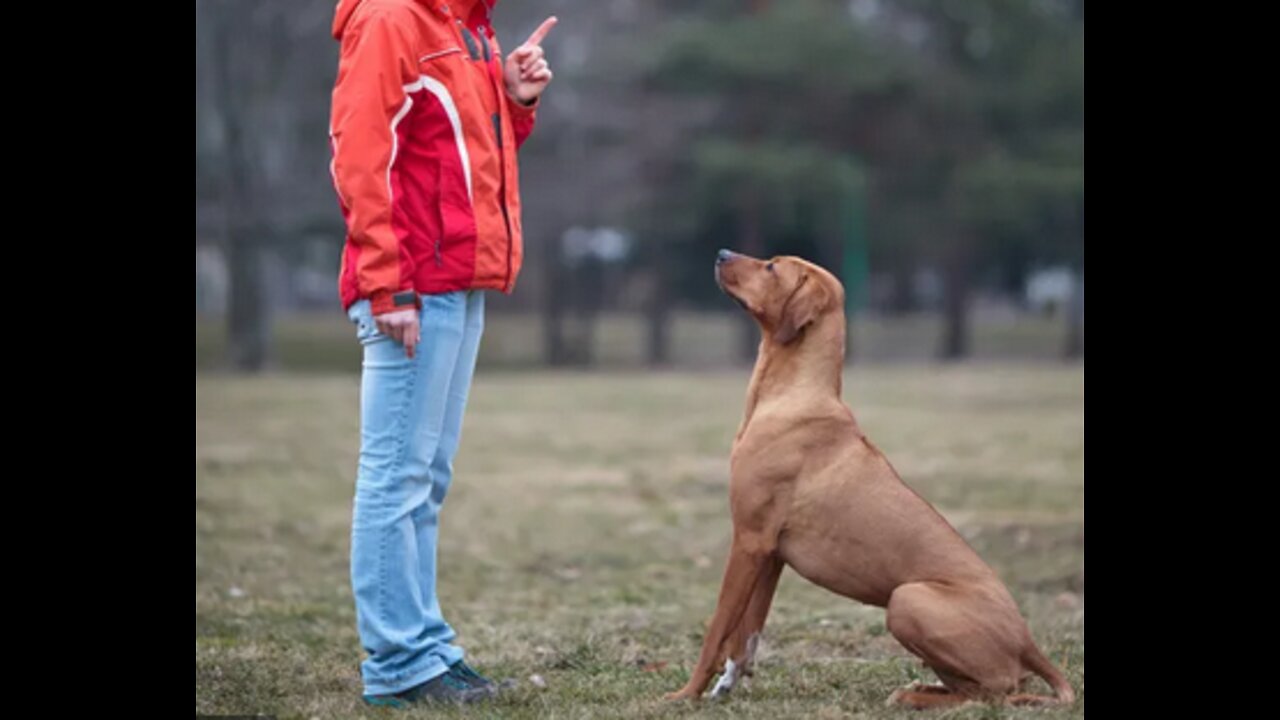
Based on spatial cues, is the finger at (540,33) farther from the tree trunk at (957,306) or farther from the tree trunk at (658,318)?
the tree trunk at (957,306)

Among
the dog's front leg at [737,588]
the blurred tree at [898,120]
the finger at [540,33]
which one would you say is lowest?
the dog's front leg at [737,588]

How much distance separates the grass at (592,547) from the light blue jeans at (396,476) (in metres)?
0.19

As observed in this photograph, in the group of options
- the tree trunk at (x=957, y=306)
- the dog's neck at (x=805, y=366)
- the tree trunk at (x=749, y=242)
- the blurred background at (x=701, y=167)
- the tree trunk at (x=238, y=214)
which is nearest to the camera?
the dog's neck at (x=805, y=366)

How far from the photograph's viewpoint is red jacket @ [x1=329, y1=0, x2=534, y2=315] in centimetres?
380

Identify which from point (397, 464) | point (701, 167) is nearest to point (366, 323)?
point (397, 464)

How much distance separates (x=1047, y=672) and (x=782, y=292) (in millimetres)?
1301

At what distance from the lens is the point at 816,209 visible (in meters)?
23.6

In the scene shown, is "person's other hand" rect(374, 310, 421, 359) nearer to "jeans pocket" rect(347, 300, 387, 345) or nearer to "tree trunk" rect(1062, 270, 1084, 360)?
"jeans pocket" rect(347, 300, 387, 345)

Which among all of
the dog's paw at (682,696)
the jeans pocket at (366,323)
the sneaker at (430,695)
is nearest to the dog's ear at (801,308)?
the dog's paw at (682,696)

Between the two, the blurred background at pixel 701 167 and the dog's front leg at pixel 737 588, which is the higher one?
the blurred background at pixel 701 167

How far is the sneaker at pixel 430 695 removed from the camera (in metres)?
4.13

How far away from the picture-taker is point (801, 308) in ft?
14.3

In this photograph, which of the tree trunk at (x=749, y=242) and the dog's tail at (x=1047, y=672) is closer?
the dog's tail at (x=1047, y=672)
